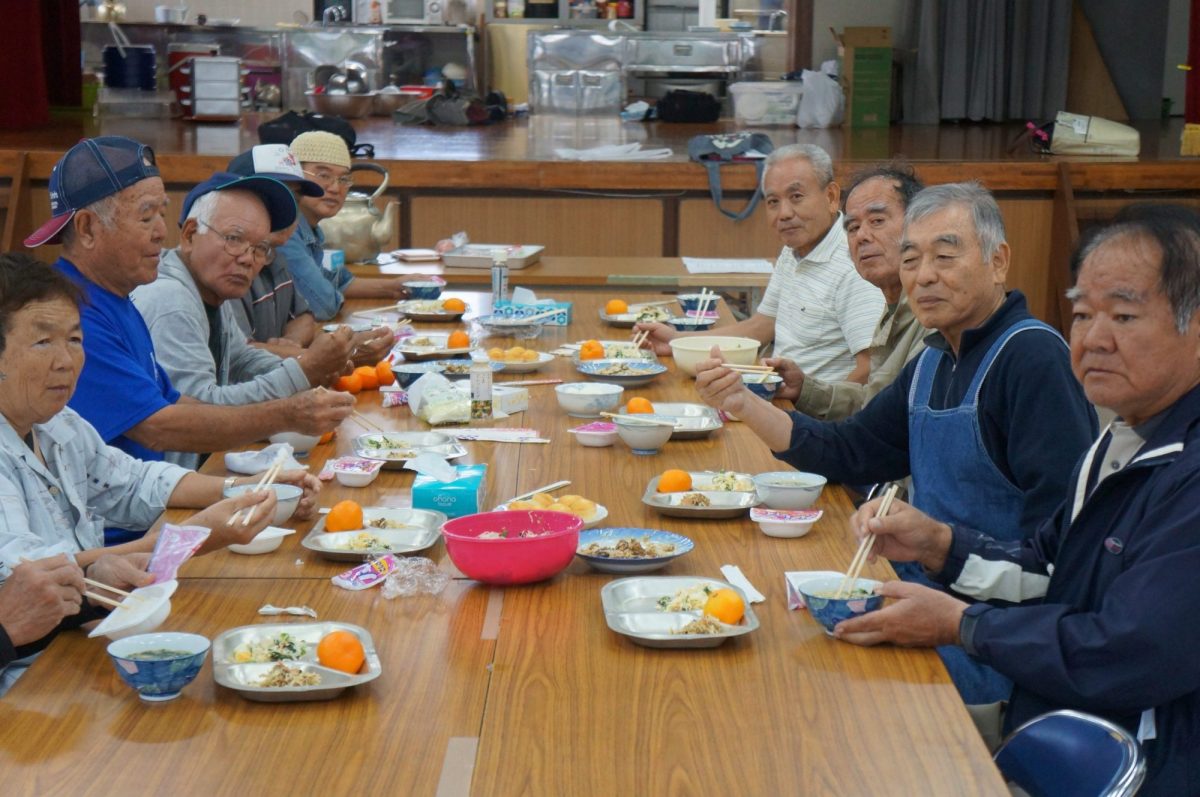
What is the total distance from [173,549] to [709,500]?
94 cm

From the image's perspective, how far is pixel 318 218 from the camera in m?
4.73

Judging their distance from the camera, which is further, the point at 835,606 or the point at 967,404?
the point at 967,404

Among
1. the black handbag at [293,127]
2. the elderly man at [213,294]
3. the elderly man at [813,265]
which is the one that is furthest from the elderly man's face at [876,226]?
the black handbag at [293,127]

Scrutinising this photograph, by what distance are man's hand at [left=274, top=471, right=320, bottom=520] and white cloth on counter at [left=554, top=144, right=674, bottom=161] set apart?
5167 millimetres

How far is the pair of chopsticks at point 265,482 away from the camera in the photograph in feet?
6.98

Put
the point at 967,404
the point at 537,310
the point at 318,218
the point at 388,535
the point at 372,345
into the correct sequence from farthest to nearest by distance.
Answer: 1. the point at 318,218
2. the point at 537,310
3. the point at 372,345
4. the point at 967,404
5. the point at 388,535

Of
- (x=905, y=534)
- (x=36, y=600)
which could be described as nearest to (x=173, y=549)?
(x=36, y=600)

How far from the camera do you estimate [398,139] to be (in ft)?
30.2

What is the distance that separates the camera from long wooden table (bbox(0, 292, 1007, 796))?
4.87 feet

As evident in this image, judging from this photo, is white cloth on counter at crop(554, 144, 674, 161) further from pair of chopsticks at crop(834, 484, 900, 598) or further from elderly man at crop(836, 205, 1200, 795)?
elderly man at crop(836, 205, 1200, 795)

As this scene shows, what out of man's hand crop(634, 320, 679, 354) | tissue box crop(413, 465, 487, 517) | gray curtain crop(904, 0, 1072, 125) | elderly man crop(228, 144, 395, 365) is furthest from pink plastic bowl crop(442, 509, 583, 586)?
gray curtain crop(904, 0, 1072, 125)

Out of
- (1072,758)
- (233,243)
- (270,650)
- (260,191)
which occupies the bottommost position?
(1072,758)

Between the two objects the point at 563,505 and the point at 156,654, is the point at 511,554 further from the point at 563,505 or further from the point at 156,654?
the point at 156,654

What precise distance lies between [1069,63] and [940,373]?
10201 mm
